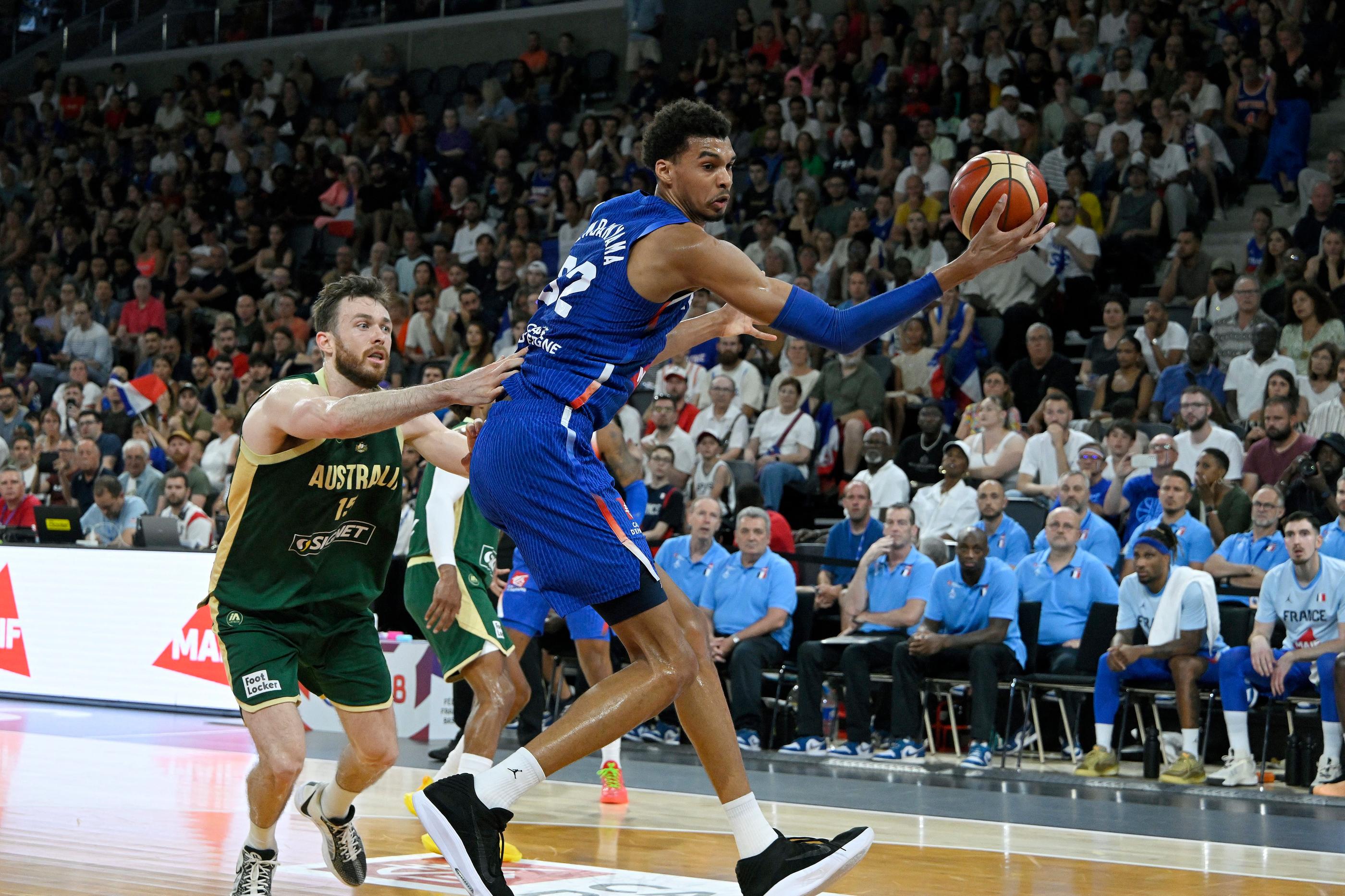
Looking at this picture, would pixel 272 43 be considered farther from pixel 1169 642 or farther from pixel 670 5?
pixel 1169 642

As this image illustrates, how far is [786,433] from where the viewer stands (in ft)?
Result: 41.2

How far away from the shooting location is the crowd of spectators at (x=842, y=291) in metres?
10.6

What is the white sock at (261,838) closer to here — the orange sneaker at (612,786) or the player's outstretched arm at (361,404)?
the player's outstretched arm at (361,404)

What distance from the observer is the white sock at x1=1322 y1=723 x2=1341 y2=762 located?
8531mm

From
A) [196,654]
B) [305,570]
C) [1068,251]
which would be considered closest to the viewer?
[305,570]

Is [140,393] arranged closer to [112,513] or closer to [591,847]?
[112,513]

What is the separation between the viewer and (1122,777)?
30.3 ft

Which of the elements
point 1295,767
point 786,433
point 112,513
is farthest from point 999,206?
point 112,513

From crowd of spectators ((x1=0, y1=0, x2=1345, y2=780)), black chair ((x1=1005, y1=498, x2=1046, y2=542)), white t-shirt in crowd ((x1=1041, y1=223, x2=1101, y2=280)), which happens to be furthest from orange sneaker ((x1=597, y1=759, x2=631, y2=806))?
white t-shirt in crowd ((x1=1041, y1=223, x2=1101, y2=280))

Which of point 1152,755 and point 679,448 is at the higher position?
point 679,448

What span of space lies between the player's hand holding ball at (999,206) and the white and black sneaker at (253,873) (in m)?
2.85

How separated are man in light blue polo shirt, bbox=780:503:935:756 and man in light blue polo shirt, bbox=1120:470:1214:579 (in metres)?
1.40

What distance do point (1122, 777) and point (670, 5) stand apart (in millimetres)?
13339

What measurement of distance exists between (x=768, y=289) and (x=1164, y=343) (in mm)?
8763
